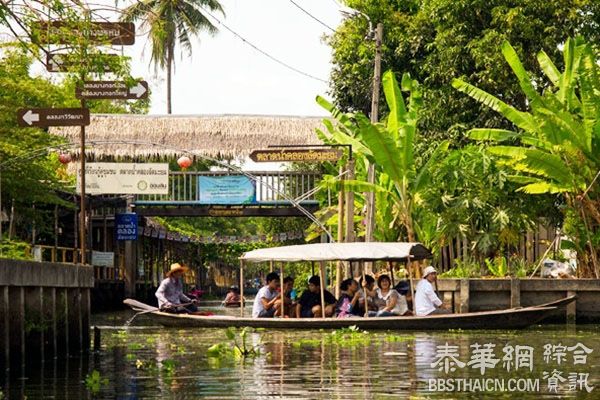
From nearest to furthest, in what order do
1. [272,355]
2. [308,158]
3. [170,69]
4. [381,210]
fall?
[272,355] < [308,158] < [381,210] < [170,69]

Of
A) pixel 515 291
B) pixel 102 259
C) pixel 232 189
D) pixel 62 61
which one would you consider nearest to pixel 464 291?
pixel 515 291

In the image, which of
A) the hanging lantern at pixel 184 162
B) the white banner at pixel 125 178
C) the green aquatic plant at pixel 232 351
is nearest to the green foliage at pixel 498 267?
the hanging lantern at pixel 184 162

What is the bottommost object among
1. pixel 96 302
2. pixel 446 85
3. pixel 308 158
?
pixel 96 302

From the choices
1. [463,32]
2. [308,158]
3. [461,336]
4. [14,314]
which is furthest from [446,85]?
[14,314]

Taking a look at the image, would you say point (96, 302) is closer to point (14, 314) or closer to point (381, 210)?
point (381, 210)

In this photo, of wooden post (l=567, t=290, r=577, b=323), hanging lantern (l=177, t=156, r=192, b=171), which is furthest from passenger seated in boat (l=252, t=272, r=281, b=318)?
hanging lantern (l=177, t=156, r=192, b=171)

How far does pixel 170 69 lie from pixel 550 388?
144 ft

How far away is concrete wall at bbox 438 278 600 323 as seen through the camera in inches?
1103

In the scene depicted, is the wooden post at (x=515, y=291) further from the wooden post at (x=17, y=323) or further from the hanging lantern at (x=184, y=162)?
the wooden post at (x=17, y=323)

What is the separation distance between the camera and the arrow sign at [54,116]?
18.4 m

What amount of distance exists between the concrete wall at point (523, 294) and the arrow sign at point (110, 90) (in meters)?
11.9

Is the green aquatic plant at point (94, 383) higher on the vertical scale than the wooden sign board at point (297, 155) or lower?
lower

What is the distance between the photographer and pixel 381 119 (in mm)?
39344

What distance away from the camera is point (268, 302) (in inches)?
1017
